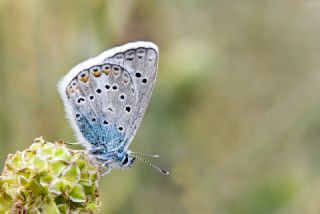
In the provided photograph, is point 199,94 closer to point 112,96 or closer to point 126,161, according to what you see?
point 112,96

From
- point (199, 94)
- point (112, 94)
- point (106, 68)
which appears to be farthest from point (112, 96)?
point (199, 94)

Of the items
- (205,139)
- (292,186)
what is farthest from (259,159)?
(205,139)

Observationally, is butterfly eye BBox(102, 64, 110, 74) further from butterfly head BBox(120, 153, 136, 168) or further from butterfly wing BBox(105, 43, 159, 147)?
butterfly head BBox(120, 153, 136, 168)

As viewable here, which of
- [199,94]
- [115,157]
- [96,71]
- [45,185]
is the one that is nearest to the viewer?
[45,185]

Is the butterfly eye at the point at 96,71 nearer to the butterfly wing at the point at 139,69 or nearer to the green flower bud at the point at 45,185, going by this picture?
the butterfly wing at the point at 139,69

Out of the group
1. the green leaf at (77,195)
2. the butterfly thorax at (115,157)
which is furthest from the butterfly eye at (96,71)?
the green leaf at (77,195)
